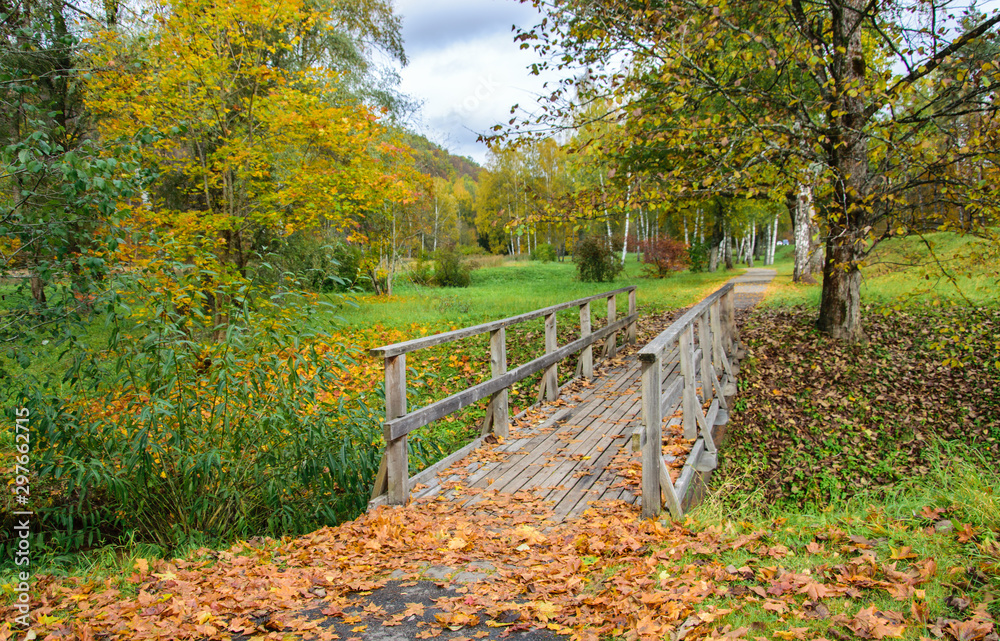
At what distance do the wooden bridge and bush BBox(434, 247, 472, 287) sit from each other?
19067mm

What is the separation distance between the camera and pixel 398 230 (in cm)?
2389

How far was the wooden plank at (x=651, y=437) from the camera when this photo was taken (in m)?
3.86

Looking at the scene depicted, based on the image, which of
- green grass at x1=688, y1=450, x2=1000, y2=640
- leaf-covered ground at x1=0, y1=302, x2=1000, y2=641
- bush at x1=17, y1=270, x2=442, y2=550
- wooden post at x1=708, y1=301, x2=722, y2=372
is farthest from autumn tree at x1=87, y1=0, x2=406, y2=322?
green grass at x1=688, y1=450, x2=1000, y2=640

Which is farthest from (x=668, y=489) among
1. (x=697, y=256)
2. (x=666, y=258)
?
(x=697, y=256)

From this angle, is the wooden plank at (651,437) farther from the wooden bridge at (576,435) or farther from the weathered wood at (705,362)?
the weathered wood at (705,362)

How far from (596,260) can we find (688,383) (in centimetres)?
1888

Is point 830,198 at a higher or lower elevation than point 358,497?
higher

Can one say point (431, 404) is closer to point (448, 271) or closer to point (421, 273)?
point (448, 271)

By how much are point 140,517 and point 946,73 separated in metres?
10.1

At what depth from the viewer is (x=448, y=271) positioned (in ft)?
86.8

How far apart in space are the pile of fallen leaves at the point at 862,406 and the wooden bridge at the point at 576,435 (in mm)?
953

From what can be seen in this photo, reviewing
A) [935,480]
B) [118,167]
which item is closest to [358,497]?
[118,167]

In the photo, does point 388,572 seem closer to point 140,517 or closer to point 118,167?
point 140,517

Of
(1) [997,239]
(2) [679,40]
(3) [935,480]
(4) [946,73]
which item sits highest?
(2) [679,40]
